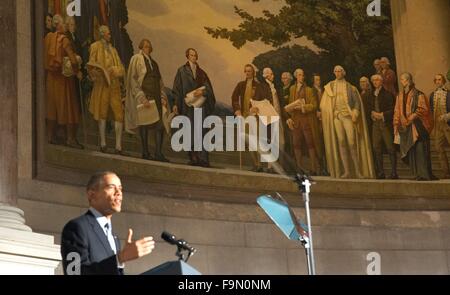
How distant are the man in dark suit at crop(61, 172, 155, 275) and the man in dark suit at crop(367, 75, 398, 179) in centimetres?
1037

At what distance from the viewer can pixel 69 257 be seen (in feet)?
16.7

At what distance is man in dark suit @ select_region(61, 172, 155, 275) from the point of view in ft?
16.0

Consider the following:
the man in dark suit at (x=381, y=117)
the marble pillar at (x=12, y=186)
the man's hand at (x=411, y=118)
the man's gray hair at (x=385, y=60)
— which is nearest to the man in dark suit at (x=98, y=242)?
the marble pillar at (x=12, y=186)

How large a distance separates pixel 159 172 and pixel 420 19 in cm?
578

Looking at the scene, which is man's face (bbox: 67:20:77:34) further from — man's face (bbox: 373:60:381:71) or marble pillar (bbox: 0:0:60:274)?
man's face (bbox: 373:60:381:71)

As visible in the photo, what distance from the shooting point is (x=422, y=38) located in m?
15.8

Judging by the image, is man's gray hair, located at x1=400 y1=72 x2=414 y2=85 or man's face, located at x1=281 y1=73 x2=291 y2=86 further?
man's gray hair, located at x1=400 y1=72 x2=414 y2=85

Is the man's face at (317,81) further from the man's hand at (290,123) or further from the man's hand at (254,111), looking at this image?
the man's hand at (254,111)

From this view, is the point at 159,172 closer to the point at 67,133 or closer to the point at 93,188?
the point at 67,133

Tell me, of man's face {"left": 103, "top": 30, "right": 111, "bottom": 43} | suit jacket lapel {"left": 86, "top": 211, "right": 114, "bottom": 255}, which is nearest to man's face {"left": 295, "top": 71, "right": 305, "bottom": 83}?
man's face {"left": 103, "top": 30, "right": 111, "bottom": 43}

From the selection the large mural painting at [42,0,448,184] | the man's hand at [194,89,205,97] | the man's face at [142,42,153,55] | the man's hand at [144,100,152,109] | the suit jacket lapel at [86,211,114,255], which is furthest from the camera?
the man's hand at [194,89,205,97]

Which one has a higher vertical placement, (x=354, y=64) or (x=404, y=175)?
(x=354, y=64)

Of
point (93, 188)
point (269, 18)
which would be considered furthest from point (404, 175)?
point (93, 188)
